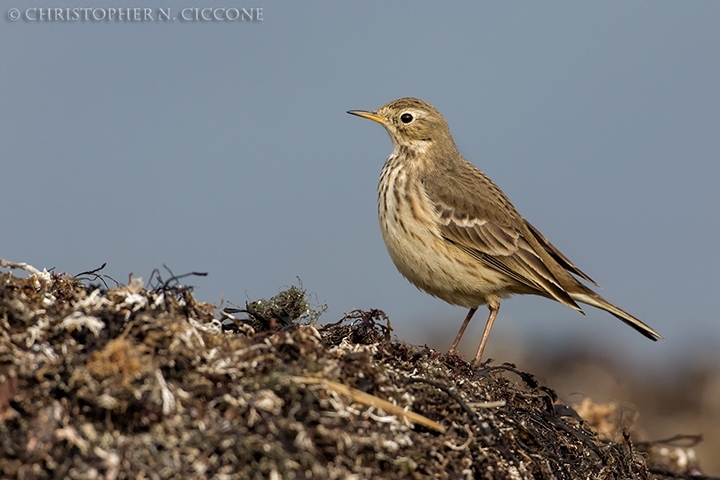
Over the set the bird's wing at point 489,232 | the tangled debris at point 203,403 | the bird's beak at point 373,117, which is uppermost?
the bird's beak at point 373,117

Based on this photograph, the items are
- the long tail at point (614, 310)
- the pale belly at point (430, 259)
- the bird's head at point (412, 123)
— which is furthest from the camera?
the bird's head at point (412, 123)

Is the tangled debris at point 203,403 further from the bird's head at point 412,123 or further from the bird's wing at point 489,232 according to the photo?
the bird's head at point 412,123

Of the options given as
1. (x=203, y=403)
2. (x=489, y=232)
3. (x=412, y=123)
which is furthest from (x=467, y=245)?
(x=203, y=403)

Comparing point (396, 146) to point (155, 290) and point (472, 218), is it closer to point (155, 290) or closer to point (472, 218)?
point (472, 218)

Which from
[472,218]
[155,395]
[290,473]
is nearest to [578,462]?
[290,473]

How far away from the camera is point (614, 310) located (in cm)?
820

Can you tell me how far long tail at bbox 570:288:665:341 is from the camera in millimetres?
8031

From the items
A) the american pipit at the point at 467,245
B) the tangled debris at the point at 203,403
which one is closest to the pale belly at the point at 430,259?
the american pipit at the point at 467,245

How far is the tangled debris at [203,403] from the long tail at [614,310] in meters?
3.81

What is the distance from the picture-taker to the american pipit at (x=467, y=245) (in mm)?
7910

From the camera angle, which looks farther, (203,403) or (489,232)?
(489,232)

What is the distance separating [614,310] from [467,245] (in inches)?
60.1

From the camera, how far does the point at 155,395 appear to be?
3.15 meters

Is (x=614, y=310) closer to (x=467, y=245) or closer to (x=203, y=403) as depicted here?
(x=467, y=245)
